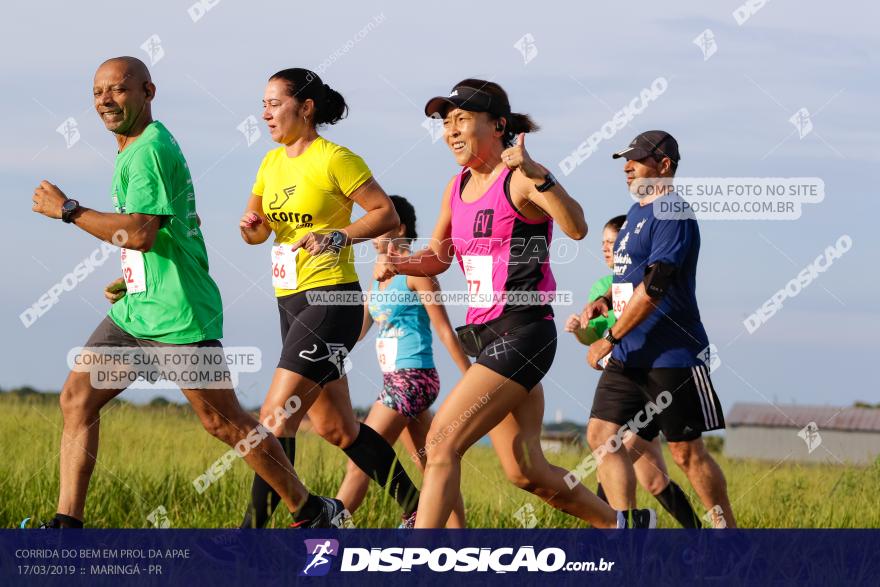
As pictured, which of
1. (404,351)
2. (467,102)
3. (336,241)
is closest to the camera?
(467,102)

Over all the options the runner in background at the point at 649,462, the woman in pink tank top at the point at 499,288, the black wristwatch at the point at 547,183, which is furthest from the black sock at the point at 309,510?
the black wristwatch at the point at 547,183

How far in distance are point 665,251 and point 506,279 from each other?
1054mm

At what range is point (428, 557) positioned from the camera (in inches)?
217

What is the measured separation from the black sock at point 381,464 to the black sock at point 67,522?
1.43 metres

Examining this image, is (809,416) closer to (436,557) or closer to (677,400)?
(677,400)

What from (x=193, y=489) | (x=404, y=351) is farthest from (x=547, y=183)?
(x=193, y=489)

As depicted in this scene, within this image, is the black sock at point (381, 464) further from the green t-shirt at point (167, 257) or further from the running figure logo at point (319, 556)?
the green t-shirt at point (167, 257)

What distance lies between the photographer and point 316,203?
6492 mm

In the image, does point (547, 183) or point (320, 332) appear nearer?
point (547, 183)

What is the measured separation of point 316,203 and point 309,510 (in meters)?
1.52

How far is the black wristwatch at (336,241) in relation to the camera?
20.2 feet

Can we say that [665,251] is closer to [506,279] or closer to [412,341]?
[506,279]

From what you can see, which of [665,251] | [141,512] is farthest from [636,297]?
[141,512]

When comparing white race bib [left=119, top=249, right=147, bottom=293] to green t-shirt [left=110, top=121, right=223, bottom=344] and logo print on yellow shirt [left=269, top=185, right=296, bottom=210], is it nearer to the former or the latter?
green t-shirt [left=110, top=121, right=223, bottom=344]
